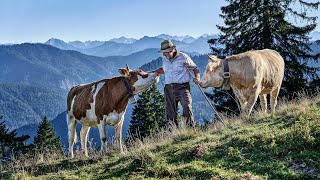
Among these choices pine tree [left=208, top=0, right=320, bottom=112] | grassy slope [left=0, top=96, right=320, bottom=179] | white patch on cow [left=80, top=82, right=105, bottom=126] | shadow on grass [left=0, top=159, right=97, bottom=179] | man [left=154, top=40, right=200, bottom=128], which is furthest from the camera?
pine tree [left=208, top=0, right=320, bottom=112]

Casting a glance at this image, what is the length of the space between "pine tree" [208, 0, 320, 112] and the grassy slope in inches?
630

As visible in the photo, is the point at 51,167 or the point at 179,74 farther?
the point at 179,74

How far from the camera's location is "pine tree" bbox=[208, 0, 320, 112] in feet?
78.6

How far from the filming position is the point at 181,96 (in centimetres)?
1027

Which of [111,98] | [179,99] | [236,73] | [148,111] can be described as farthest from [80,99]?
[148,111]

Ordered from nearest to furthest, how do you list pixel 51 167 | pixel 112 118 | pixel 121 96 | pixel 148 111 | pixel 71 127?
pixel 51 167, pixel 112 118, pixel 121 96, pixel 71 127, pixel 148 111

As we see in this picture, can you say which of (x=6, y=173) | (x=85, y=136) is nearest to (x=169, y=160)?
(x=6, y=173)

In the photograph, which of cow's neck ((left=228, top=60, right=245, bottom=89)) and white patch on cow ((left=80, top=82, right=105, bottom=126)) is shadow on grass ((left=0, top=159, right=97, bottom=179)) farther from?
cow's neck ((left=228, top=60, right=245, bottom=89))

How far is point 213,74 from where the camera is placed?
412 inches

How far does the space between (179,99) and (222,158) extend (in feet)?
13.7

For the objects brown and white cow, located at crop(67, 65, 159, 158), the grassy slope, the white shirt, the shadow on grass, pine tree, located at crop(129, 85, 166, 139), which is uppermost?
the white shirt

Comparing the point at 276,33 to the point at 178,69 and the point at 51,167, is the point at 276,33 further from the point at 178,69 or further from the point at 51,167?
the point at 51,167

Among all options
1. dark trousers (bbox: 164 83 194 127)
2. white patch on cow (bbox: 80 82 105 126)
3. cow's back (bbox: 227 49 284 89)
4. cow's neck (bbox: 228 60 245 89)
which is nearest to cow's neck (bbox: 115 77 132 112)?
white patch on cow (bbox: 80 82 105 126)

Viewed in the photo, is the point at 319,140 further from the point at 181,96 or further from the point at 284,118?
the point at 181,96
